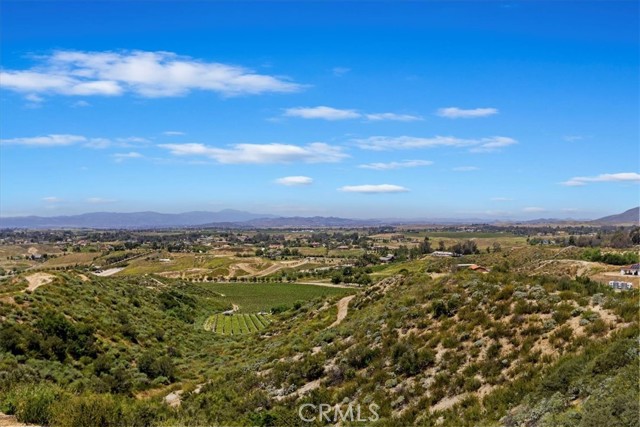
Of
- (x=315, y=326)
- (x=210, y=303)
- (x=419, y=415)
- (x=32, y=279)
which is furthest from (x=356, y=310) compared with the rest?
(x=210, y=303)

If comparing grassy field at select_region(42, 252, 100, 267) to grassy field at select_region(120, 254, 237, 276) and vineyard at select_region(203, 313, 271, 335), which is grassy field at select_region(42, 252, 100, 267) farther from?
vineyard at select_region(203, 313, 271, 335)

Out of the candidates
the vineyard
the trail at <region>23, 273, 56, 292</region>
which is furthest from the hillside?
the vineyard

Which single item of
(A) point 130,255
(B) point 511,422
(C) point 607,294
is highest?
(C) point 607,294

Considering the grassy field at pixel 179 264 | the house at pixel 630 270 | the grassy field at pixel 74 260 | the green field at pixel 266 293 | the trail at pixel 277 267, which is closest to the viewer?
the house at pixel 630 270

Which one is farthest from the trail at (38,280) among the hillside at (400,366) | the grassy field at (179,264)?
the grassy field at (179,264)

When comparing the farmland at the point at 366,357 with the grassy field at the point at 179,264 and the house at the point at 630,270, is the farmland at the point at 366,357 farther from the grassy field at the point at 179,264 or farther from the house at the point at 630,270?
the grassy field at the point at 179,264

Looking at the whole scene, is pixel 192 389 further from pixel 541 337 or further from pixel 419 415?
pixel 541 337

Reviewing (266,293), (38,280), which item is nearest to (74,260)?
(266,293)
